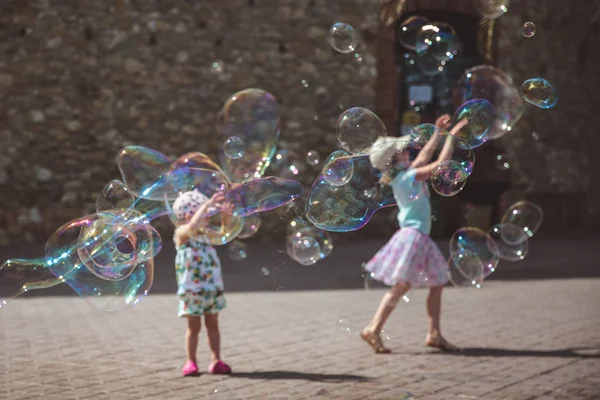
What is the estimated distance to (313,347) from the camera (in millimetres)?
6129

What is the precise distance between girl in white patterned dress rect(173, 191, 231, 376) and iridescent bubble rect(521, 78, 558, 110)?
6.25 ft

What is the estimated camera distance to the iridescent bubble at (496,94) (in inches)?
216

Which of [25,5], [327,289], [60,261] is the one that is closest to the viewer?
[60,261]

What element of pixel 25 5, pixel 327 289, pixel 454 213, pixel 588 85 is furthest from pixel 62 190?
pixel 588 85

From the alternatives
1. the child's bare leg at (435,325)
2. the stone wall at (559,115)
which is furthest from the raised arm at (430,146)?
the stone wall at (559,115)

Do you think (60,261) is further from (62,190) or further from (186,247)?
(62,190)

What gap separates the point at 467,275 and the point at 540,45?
1002 centimetres

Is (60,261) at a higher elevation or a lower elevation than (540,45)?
lower

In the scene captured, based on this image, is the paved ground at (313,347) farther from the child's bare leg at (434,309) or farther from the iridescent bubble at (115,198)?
the iridescent bubble at (115,198)

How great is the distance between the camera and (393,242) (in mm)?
Answer: 5953

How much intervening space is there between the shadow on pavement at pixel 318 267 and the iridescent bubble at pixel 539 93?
406 centimetres

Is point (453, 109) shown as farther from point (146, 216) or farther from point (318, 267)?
point (146, 216)

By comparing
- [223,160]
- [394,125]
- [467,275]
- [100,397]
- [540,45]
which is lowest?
[100,397]

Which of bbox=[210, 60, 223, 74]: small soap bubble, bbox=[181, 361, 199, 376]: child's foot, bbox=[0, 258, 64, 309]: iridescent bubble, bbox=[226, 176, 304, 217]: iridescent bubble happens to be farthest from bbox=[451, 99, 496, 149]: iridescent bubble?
bbox=[210, 60, 223, 74]: small soap bubble
